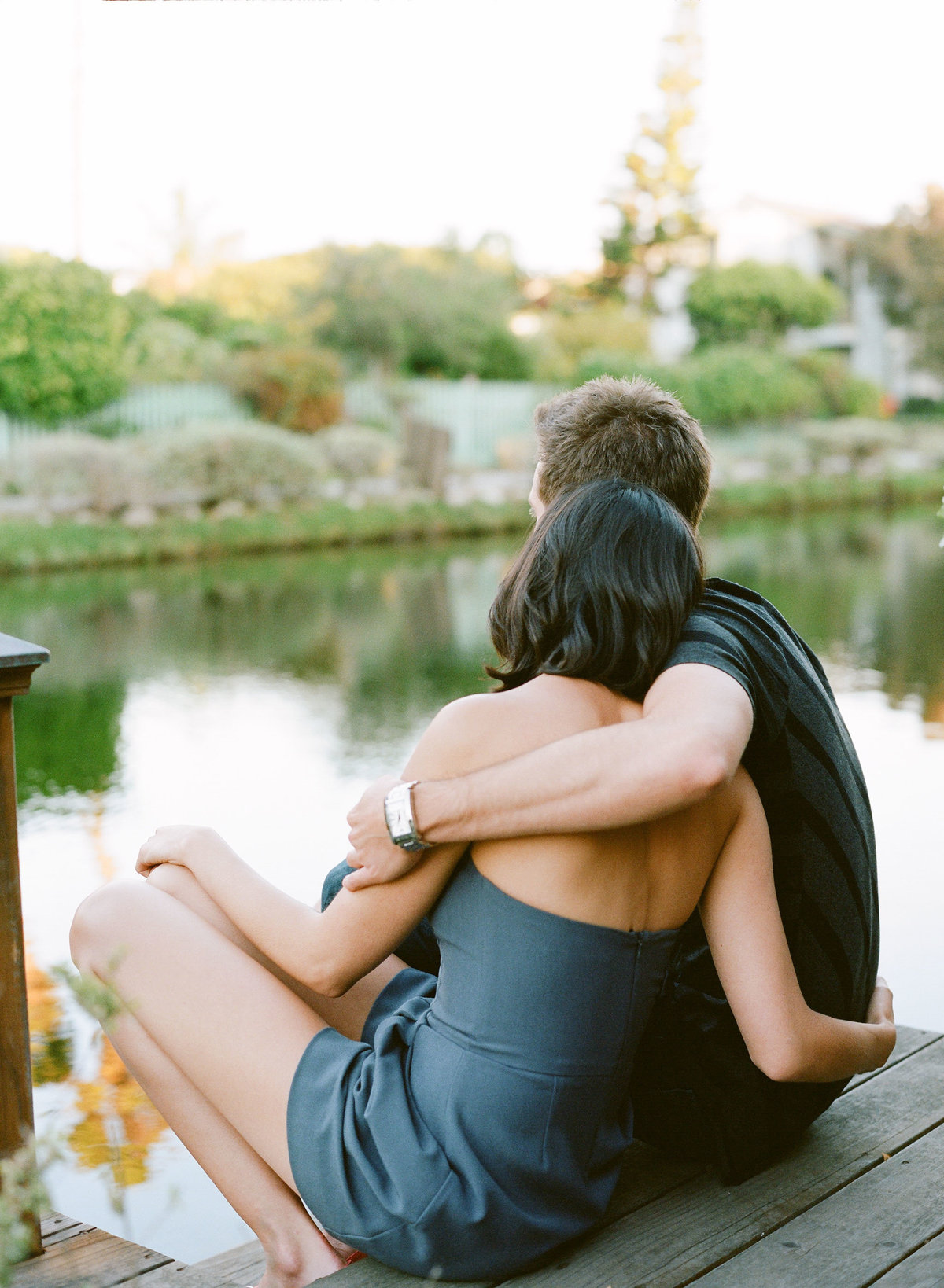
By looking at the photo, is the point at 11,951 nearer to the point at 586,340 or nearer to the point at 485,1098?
the point at 485,1098

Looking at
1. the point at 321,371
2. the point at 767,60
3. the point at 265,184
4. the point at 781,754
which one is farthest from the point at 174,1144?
the point at 265,184

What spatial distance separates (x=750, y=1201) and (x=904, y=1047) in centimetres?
52

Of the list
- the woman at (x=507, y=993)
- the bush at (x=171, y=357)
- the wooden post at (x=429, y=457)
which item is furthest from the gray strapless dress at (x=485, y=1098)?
the bush at (x=171, y=357)

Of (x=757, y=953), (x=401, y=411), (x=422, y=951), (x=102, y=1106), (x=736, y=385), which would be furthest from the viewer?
(x=736, y=385)

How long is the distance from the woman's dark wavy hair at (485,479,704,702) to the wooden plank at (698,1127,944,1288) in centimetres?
56

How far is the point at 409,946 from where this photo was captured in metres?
1.67

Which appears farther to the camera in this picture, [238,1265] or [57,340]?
[57,340]

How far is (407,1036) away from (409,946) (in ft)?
1.18

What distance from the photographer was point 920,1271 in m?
1.25

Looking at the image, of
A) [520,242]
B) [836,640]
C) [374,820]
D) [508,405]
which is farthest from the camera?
[520,242]

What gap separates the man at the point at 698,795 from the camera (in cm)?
117

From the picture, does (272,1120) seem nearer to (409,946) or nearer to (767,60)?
(409,946)

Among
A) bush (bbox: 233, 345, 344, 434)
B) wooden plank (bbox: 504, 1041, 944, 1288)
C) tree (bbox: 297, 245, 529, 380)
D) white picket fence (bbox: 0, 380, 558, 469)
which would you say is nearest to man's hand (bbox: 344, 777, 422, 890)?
wooden plank (bbox: 504, 1041, 944, 1288)

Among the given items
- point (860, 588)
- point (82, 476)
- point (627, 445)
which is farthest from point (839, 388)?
point (627, 445)
